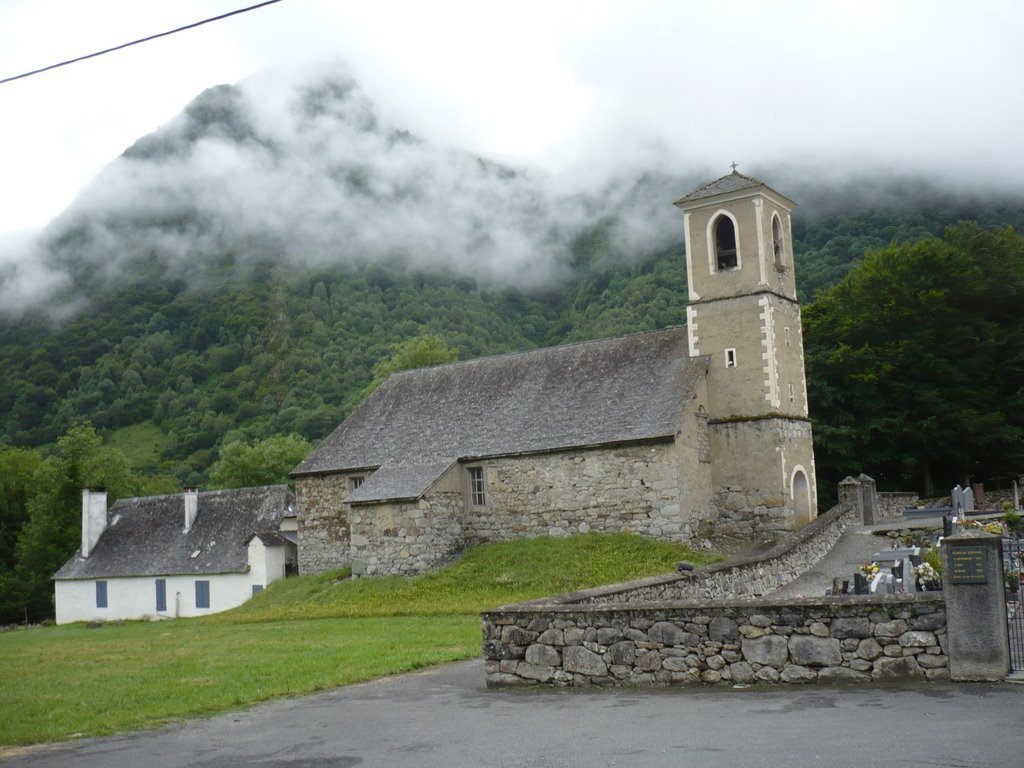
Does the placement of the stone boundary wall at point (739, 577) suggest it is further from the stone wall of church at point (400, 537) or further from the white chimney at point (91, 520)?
the white chimney at point (91, 520)

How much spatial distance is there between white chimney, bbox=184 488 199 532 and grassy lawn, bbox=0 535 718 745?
11419mm

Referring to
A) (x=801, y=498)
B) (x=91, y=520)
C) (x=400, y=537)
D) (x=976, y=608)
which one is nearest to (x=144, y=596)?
(x=91, y=520)

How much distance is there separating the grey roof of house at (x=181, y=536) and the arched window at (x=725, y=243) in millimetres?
22587

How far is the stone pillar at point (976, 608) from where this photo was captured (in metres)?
11.1

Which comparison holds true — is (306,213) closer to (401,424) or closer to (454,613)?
(401,424)

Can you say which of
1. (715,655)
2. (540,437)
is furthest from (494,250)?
(715,655)

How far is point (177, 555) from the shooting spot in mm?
47312

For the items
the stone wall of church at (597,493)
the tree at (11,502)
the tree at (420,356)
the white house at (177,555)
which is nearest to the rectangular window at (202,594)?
the white house at (177,555)

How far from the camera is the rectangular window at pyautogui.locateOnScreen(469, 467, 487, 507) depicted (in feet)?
117

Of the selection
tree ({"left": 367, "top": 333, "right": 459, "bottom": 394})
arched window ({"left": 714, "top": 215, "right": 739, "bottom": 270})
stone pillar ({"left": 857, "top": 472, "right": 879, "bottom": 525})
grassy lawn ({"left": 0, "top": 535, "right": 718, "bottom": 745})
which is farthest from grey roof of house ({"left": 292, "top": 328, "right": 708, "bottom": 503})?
tree ({"left": 367, "top": 333, "right": 459, "bottom": 394})

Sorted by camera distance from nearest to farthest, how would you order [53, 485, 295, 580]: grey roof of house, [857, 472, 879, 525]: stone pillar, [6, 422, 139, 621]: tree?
1. [857, 472, 879, 525]: stone pillar
2. [53, 485, 295, 580]: grey roof of house
3. [6, 422, 139, 621]: tree

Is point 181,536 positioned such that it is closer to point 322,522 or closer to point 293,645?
point 322,522

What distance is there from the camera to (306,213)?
139500mm

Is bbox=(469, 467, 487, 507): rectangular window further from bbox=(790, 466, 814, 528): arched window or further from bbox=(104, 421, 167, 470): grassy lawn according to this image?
bbox=(104, 421, 167, 470): grassy lawn
